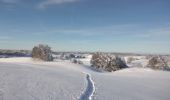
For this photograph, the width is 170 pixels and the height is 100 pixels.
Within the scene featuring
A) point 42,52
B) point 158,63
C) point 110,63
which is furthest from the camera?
point 42,52

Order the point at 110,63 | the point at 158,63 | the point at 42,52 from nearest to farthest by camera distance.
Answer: the point at 158,63 < the point at 110,63 < the point at 42,52

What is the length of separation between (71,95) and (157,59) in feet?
97.0

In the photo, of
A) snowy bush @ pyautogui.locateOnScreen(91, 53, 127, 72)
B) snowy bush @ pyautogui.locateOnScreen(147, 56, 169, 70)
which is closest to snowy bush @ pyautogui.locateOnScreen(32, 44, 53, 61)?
snowy bush @ pyautogui.locateOnScreen(91, 53, 127, 72)

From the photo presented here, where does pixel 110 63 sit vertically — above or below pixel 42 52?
below

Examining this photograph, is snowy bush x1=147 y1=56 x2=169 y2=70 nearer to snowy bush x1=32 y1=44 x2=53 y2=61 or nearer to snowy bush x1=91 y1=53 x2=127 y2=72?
snowy bush x1=91 y1=53 x2=127 y2=72

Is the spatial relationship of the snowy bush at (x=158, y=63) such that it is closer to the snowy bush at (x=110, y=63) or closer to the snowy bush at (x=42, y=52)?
the snowy bush at (x=110, y=63)

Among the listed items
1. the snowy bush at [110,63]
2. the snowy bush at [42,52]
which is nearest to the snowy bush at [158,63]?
the snowy bush at [110,63]

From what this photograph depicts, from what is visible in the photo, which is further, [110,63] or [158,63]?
[110,63]

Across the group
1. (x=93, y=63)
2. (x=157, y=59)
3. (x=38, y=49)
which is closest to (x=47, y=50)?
(x=38, y=49)

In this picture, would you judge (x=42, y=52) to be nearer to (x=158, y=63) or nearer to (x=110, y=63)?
(x=110, y=63)

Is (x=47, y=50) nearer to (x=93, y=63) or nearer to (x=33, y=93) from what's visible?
(x=93, y=63)

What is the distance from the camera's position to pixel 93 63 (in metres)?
49.7

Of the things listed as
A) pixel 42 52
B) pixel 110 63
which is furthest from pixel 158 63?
pixel 42 52

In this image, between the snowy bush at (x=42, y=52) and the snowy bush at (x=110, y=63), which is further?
the snowy bush at (x=42, y=52)
